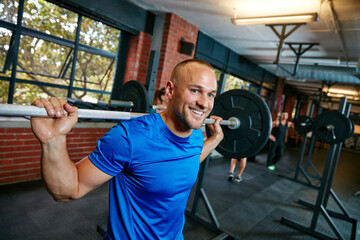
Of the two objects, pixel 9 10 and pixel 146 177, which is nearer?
pixel 146 177

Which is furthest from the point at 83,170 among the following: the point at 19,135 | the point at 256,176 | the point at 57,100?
the point at 256,176

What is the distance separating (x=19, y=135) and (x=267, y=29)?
3702 millimetres

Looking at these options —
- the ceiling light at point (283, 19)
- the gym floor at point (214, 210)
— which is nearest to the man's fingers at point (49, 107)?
the gym floor at point (214, 210)

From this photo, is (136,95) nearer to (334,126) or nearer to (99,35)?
(99,35)

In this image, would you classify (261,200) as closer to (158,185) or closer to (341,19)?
(341,19)

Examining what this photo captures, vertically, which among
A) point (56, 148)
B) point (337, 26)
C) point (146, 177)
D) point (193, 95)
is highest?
point (337, 26)

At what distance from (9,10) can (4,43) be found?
1.12ft

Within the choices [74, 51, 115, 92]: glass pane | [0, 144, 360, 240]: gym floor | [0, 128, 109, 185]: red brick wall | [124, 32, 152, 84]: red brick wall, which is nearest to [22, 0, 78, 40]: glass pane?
[74, 51, 115, 92]: glass pane

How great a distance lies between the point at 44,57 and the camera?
273 centimetres

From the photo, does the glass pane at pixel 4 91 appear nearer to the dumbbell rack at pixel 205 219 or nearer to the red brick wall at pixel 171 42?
the red brick wall at pixel 171 42

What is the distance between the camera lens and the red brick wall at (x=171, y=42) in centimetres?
352

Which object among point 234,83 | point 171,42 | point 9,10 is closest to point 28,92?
point 9,10

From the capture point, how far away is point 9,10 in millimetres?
2346

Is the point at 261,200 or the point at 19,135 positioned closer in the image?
the point at 19,135
